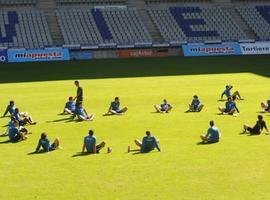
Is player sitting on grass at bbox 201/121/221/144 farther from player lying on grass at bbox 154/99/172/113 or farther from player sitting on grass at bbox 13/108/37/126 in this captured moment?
player sitting on grass at bbox 13/108/37/126

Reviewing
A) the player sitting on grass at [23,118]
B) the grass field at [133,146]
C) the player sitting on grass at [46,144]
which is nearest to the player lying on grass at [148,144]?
the grass field at [133,146]

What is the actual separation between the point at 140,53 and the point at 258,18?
87.1ft

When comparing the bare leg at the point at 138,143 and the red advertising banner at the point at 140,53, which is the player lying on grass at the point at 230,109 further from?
the red advertising banner at the point at 140,53

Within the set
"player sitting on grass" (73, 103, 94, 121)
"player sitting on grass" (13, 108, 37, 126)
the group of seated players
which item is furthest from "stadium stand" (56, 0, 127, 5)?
"player sitting on grass" (13, 108, 37, 126)

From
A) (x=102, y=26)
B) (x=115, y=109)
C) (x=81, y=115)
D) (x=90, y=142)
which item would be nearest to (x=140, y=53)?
(x=102, y=26)

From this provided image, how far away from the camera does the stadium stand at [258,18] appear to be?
82.0 metres

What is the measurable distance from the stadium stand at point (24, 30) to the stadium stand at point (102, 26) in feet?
9.61

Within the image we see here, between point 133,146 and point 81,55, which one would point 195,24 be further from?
point 133,146

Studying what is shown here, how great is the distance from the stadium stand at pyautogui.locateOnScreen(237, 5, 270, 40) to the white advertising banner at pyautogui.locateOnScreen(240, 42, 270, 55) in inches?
322

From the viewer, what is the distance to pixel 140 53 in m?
70.1

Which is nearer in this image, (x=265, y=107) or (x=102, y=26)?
(x=265, y=107)

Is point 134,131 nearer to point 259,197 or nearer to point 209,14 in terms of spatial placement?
point 259,197

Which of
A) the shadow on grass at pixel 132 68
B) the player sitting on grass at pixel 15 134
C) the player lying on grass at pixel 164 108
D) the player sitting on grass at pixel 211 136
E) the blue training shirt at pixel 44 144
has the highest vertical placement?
the shadow on grass at pixel 132 68

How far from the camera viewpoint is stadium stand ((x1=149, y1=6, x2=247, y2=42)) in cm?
7888
